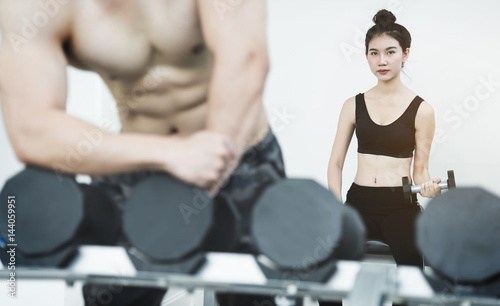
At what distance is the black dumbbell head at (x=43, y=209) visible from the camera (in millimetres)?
747

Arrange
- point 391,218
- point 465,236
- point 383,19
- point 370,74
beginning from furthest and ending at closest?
point 370,74
point 383,19
point 391,218
point 465,236

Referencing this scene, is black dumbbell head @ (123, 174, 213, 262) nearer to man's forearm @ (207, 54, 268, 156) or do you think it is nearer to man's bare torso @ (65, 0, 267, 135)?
man's forearm @ (207, 54, 268, 156)

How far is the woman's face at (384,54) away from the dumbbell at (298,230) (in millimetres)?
841

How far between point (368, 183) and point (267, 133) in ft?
1.76

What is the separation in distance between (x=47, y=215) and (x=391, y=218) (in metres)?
0.91

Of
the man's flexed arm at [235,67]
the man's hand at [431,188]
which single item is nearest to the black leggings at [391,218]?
the man's hand at [431,188]

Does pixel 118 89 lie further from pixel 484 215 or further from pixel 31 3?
pixel 484 215

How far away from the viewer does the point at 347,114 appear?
156 centimetres

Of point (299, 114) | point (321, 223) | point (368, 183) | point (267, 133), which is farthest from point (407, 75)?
point (321, 223)

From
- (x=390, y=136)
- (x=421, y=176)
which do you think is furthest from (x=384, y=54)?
(x=421, y=176)

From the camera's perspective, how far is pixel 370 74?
188 cm

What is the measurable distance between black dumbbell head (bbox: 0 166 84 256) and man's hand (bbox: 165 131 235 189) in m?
0.14

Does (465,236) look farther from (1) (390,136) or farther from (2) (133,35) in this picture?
(1) (390,136)

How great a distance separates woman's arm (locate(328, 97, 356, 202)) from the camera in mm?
1506
